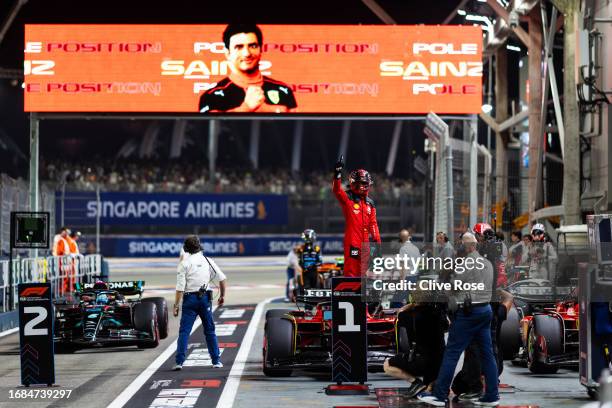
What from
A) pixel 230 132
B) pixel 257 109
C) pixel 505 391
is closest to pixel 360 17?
pixel 257 109

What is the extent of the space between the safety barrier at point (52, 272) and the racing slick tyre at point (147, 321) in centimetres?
187

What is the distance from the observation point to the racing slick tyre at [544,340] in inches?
503

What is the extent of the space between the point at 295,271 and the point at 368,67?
504cm

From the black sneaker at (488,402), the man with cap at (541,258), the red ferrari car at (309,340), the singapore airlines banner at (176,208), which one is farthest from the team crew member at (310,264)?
the singapore airlines banner at (176,208)

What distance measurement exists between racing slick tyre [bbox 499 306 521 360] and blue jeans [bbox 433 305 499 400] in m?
3.15

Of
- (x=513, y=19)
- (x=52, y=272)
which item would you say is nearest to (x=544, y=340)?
(x=52, y=272)

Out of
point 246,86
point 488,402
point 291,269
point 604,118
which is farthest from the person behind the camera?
point 291,269

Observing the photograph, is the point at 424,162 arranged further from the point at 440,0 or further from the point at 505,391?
the point at 505,391

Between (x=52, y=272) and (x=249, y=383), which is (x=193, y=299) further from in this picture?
(x=52, y=272)

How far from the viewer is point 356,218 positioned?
14211mm

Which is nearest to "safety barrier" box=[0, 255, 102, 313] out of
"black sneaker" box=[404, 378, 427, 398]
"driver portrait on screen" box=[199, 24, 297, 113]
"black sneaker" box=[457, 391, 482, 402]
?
"driver portrait on screen" box=[199, 24, 297, 113]

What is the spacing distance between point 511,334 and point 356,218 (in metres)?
2.31

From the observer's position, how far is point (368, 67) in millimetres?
26812

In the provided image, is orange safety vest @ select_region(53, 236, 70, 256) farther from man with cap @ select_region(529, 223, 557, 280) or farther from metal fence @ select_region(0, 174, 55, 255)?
man with cap @ select_region(529, 223, 557, 280)
